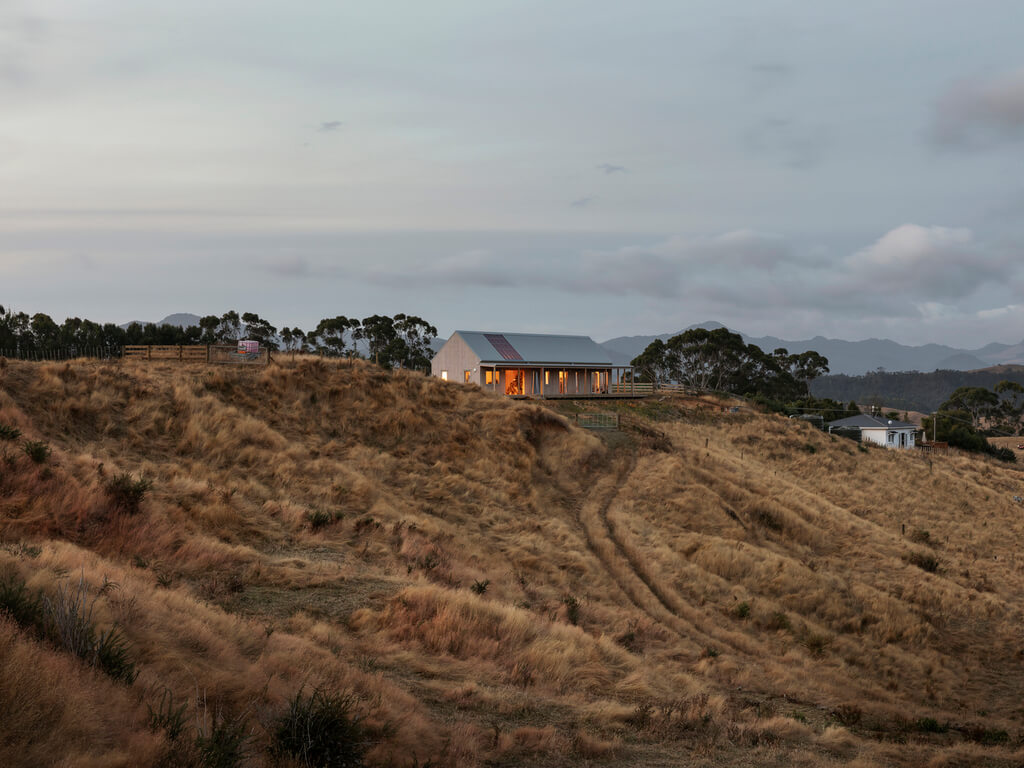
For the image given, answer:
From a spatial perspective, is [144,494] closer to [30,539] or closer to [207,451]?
[30,539]

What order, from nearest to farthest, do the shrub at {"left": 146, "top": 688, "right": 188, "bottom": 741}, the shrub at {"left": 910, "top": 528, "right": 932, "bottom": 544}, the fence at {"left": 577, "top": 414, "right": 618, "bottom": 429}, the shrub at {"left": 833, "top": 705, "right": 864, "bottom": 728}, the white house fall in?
1. the shrub at {"left": 146, "top": 688, "right": 188, "bottom": 741}
2. the shrub at {"left": 833, "top": 705, "right": 864, "bottom": 728}
3. the shrub at {"left": 910, "top": 528, "right": 932, "bottom": 544}
4. the fence at {"left": 577, "top": 414, "right": 618, "bottom": 429}
5. the white house

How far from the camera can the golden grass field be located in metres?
8.48

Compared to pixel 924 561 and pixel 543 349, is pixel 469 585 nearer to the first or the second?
pixel 924 561

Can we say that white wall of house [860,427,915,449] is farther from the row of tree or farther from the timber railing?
the timber railing

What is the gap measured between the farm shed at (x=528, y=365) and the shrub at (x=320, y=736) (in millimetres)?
48578

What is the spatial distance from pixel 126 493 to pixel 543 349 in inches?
1914

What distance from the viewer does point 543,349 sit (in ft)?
206

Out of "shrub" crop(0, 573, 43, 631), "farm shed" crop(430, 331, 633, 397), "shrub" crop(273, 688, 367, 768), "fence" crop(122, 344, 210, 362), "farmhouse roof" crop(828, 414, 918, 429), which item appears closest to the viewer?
"shrub" crop(273, 688, 367, 768)

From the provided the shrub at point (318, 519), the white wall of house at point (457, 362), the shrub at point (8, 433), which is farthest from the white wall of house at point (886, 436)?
the shrub at point (8, 433)

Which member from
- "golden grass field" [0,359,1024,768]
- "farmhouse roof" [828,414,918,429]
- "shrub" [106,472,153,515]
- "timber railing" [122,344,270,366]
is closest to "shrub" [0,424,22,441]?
"golden grass field" [0,359,1024,768]

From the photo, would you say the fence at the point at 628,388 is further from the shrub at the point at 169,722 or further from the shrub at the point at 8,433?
the shrub at the point at 169,722

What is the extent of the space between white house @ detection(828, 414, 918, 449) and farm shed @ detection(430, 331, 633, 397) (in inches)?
1035

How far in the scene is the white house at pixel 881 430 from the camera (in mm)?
69062

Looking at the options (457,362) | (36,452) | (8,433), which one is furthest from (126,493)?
(457,362)
